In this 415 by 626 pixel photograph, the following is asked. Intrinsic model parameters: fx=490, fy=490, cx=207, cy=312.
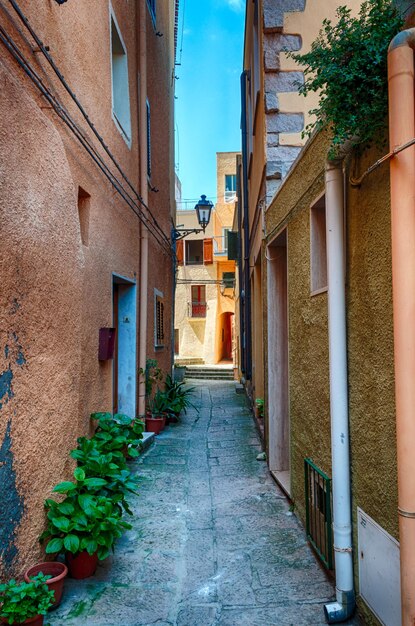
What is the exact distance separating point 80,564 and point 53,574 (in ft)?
0.99

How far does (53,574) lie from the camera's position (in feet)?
9.39

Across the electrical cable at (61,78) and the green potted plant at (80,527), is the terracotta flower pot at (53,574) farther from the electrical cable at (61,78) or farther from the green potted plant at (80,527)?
the electrical cable at (61,78)

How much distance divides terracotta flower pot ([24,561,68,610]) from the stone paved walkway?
82 mm

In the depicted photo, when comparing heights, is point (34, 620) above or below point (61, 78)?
below

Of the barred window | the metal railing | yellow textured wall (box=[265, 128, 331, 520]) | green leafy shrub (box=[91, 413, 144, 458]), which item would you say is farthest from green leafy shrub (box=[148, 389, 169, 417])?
the metal railing

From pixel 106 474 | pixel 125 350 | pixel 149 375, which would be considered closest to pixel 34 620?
pixel 106 474

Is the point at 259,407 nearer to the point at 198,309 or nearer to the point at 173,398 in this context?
the point at 173,398

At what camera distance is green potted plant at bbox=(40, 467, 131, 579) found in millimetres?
2932

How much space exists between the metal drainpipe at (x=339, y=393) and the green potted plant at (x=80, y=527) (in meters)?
1.35

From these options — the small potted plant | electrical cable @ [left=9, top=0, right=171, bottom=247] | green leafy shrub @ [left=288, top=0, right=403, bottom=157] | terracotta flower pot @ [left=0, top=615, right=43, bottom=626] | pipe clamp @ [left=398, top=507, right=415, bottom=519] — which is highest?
electrical cable @ [left=9, top=0, right=171, bottom=247]

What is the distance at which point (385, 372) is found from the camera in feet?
7.21

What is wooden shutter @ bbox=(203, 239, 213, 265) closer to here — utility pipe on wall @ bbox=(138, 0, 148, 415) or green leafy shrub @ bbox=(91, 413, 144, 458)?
utility pipe on wall @ bbox=(138, 0, 148, 415)

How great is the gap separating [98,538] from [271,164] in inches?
165

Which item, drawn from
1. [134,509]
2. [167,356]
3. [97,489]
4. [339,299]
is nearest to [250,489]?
[134,509]
